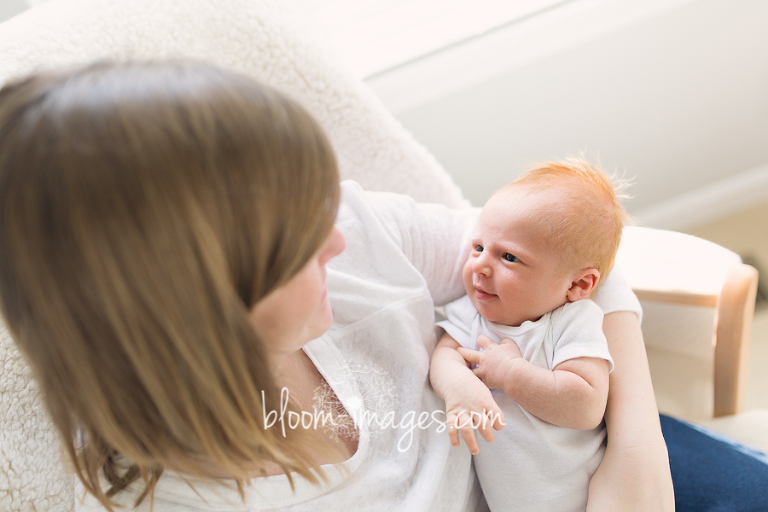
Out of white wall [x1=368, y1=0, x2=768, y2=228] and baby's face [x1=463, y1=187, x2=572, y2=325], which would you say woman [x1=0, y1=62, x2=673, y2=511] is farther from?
white wall [x1=368, y1=0, x2=768, y2=228]

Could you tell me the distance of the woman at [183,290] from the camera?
15.7 inches

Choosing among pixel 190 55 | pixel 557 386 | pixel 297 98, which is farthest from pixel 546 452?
pixel 190 55

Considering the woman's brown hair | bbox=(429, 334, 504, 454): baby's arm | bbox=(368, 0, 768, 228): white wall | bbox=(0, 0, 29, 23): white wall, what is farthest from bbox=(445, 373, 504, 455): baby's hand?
bbox=(0, 0, 29, 23): white wall

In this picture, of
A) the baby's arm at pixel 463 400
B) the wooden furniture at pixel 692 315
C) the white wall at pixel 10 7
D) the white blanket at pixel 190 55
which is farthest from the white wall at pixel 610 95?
the baby's arm at pixel 463 400

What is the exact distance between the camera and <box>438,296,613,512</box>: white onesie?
2.41 feet

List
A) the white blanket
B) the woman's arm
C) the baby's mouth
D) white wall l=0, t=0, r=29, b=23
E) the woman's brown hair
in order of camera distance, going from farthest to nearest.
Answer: white wall l=0, t=0, r=29, b=23
the baby's mouth
the woman's arm
the white blanket
the woman's brown hair

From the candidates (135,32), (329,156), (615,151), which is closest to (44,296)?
(329,156)

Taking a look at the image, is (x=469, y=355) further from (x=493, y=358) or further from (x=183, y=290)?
(x=183, y=290)

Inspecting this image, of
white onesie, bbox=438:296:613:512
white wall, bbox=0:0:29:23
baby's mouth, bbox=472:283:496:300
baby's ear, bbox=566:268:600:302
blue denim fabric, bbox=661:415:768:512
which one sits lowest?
blue denim fabric, bbox=661:415:768:512

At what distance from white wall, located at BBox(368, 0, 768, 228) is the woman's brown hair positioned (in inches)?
42.7

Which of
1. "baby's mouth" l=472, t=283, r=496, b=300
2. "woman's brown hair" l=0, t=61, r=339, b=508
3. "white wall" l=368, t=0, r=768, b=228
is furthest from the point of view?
"white wall" l=368, t=0, r=768, b=228

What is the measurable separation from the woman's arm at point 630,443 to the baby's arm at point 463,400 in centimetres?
19

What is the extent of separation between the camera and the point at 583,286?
80 cm

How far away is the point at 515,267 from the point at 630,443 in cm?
29
